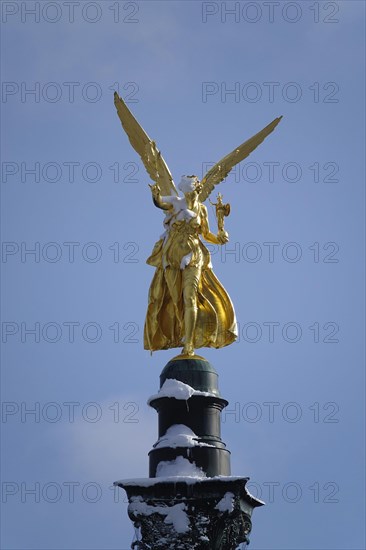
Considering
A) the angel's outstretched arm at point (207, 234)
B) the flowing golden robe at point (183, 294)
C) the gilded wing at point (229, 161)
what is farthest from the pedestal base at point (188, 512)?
the gilded wing at point (229, 161)

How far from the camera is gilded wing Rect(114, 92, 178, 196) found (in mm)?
34438

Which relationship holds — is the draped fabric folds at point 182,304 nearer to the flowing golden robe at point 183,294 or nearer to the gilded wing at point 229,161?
the flowing golden robe at point 183,294

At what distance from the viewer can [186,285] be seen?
108 ft

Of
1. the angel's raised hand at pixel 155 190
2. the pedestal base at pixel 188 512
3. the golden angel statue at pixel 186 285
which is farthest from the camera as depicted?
the angel's raised hand at pixel 155 190

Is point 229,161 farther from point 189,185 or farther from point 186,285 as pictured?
point 186,285

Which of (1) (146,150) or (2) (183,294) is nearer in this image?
(2) (183,294)

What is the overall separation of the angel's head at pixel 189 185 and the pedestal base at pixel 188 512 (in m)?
7.36

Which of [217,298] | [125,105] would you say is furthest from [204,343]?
[125,105]

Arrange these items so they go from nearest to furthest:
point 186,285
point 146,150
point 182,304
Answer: point 186,285 < point 182,304 < point 146,150

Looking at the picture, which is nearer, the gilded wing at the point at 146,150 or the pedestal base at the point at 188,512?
the pedestal base at the point at 188,512

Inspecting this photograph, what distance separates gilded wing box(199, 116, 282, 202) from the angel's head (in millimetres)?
493

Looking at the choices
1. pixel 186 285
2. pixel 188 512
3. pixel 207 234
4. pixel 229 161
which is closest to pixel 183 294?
pixel 186 285

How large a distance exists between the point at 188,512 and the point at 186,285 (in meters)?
5.82

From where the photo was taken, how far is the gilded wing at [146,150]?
34438 millimetres
